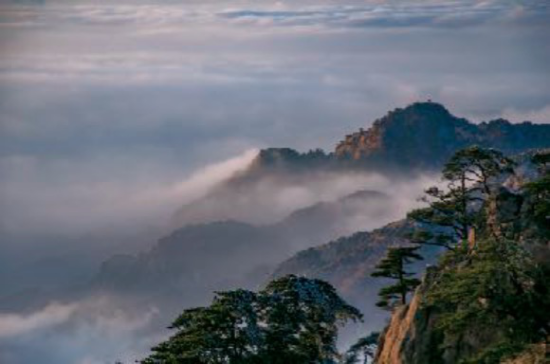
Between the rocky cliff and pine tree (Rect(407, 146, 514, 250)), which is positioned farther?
pine tree (Rect(407, 146, 514, 250))

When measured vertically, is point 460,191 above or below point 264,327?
above

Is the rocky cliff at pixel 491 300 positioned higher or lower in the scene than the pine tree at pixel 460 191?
lower

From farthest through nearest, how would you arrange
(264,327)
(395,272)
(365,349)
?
1. (365,349)
2. (395,272)
3. (264,327)

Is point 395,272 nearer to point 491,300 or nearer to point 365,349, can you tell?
point 365,349

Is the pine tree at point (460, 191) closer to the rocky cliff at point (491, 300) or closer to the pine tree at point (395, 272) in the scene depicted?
the rocky cliff at point (491, 300)

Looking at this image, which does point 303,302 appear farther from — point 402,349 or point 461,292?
point 461,292

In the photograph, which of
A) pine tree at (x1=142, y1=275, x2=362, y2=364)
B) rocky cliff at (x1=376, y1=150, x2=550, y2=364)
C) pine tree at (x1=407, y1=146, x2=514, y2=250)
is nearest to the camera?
rocky cliff at (x1=376, y1=150, x2=550, y2=364)

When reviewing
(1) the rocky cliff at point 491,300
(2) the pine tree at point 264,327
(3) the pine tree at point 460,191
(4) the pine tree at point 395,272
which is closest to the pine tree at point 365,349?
(4) the pine tree at point 395,272

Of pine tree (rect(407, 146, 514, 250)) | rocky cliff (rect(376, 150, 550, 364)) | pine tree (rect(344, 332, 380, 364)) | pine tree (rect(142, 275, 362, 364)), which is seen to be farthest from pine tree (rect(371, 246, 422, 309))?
pine tree (rect(142, 275, 362, 364))

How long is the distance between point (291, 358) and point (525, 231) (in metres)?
17.4

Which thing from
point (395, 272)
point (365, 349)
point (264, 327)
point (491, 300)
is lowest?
point (491, 300)

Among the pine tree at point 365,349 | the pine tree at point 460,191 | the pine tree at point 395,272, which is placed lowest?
the pine tree at point 365,349

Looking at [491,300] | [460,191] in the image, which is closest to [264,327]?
[491,300]

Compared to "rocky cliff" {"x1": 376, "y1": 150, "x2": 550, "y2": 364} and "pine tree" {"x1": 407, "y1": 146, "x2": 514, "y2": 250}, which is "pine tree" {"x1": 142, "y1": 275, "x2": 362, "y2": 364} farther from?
"pine tree" {"x1": 407, "y1": 146, "x2": 514, "y2": 250}
